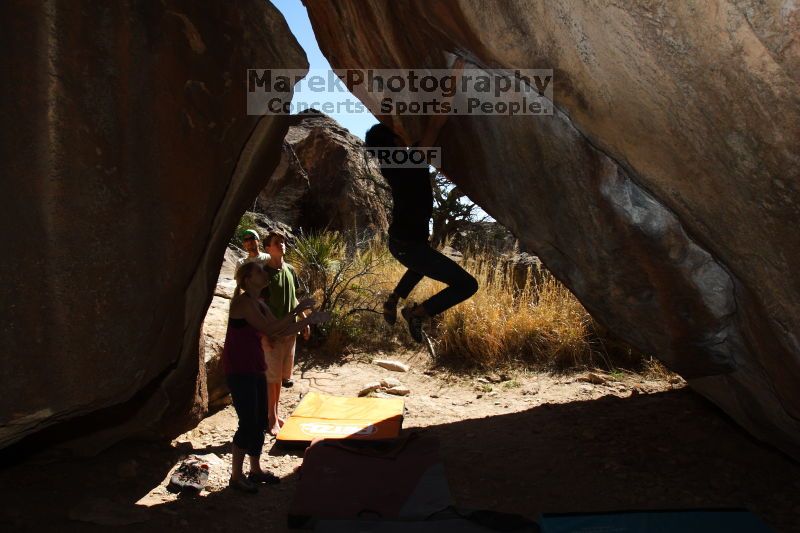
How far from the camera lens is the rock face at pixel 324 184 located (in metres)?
12.3

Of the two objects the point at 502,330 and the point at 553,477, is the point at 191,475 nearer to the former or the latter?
the point at 553,477

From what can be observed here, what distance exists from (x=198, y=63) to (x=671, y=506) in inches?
144

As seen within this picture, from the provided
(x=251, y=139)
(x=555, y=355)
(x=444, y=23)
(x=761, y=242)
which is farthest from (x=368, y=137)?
(x=555, y=355)

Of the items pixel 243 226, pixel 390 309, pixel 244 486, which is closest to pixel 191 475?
pixel 244 486

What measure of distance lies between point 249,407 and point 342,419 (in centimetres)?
171

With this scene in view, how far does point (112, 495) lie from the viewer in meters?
4.01

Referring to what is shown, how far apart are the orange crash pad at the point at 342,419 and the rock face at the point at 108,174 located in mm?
1670

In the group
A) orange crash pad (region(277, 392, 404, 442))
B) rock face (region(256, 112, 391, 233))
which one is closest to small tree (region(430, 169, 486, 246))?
rock face (region(256, 112, 391, 233))

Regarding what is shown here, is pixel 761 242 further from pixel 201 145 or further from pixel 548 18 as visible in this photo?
pixel 201 145

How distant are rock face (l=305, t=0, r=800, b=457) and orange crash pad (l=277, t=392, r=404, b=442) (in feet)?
6.54

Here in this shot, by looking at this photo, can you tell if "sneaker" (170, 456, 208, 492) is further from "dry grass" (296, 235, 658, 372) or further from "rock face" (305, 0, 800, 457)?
"dry grass" (296, 235, 658, 372)

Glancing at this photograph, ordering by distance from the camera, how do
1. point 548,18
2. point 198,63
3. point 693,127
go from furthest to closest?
point 198,63, point 548,18, point 693,127

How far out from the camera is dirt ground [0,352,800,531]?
12.3ft

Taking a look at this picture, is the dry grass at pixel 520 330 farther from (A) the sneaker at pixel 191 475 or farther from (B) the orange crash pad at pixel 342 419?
(A) the sneaker at pixel 191 475
